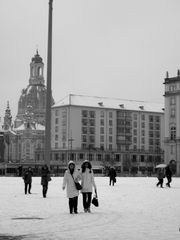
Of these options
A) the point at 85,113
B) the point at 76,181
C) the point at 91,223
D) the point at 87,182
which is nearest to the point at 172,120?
the point at 85,113

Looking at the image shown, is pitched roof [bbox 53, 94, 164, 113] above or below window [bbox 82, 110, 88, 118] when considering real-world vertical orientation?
above

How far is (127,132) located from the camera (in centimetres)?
15312

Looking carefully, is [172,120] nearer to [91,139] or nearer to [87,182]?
[91,139]

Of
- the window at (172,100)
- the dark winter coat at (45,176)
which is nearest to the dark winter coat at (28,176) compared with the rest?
the dark winter coat at (45,176)

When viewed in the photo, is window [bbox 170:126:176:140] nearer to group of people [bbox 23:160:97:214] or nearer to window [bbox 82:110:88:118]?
window [bbox 82:110:88:118]

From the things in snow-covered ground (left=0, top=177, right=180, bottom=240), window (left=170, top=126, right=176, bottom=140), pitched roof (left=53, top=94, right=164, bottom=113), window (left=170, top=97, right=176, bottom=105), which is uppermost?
pitched roof (left=53, top=94, right=164, bottom=113)

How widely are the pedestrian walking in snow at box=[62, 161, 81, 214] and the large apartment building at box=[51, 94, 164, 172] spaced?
118 m

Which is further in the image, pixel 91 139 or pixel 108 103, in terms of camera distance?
pixel 108 103

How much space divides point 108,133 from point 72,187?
132673 mm

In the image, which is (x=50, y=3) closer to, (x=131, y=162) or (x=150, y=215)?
(x=150, y=215)

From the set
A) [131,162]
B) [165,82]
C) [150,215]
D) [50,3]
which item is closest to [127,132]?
[131,162]

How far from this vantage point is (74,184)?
17.2m

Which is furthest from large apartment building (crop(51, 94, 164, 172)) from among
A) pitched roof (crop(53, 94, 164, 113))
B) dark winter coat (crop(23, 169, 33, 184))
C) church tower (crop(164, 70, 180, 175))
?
dark winter coat (crop(23, 169, 33, 184))

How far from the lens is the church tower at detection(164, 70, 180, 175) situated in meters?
111
